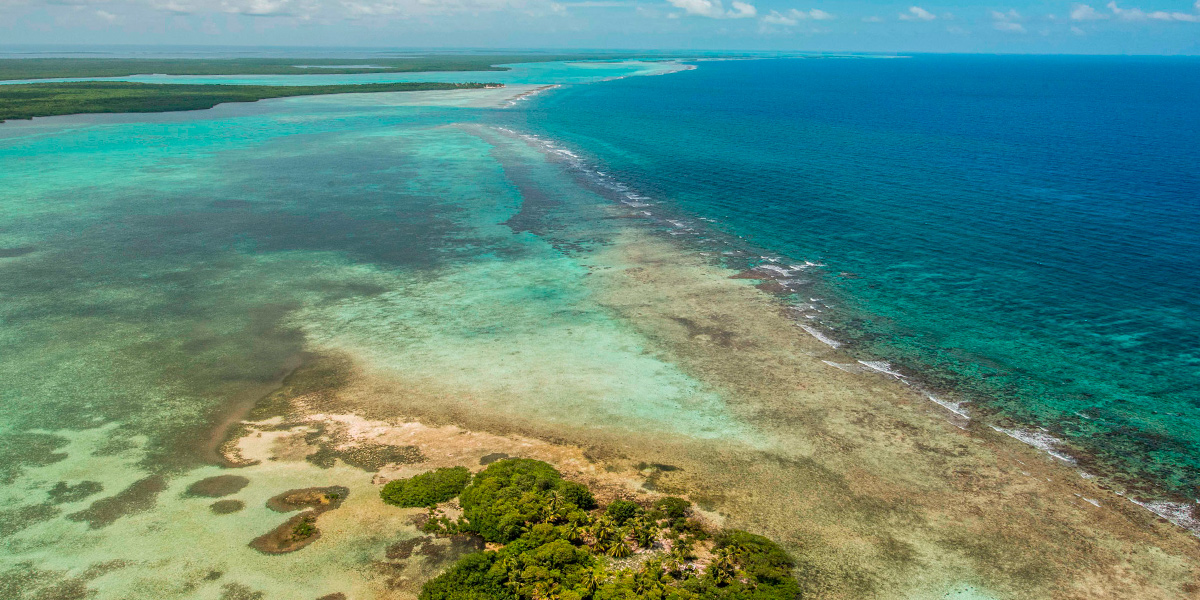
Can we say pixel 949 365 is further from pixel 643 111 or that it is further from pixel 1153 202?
pixel 643 111

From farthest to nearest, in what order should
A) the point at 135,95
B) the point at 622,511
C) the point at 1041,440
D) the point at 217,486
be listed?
the point at 135,95 < the point at 1041,440 < the point at 217,486 < the point at 622,511

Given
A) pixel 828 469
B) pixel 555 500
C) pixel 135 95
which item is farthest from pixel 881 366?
pixel 135 95

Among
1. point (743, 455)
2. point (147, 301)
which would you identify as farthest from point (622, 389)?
point (147, 301)

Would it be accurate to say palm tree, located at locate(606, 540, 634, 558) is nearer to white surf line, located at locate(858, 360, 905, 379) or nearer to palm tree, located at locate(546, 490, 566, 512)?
palm tree, located at locate(546, 490, 566, 512)

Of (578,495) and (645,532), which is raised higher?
(578,495)

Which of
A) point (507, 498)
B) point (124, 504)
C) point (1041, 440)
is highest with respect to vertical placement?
point (507, 498)

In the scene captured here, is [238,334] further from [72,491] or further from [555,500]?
[555,500]

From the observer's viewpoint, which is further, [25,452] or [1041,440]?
[1041,440]

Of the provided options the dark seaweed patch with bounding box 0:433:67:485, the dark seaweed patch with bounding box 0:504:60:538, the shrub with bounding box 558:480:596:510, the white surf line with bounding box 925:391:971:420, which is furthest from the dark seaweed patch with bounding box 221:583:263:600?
the white surf line with bounding box 925:391:971:420

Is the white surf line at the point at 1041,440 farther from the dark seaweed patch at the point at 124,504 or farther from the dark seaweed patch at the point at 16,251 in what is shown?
the dark seaweed patch at the point at 16,251
